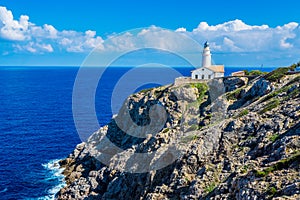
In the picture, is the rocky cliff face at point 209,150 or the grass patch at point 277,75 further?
the grass patch at point 277,75

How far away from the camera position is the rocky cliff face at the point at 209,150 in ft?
78.6

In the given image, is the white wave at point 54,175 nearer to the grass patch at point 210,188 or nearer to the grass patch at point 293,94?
the grass patch at point 210,188

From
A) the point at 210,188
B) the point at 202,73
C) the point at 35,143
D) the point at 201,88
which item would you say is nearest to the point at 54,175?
the point at 35,143

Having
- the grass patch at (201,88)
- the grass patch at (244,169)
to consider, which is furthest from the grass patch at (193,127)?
the grass patch at (244,169)

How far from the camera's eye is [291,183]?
68.7 ft

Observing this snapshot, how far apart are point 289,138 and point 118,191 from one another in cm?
2750

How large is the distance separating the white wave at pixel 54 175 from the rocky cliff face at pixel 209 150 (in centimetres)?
155

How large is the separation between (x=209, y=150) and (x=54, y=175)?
44874 millimetres

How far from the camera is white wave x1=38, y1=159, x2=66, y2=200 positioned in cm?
5704

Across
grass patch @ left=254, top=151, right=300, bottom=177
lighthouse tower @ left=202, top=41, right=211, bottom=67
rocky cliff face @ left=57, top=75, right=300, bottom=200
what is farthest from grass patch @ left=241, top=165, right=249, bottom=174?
lighthouse tower @ left=202, top=41, right=211, bottom=67

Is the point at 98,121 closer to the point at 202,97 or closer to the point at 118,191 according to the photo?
the point at 202,97

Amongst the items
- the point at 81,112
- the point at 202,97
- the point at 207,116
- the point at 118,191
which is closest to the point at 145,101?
the point at 202,97

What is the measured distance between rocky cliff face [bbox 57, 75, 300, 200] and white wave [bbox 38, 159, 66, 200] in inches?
61.1

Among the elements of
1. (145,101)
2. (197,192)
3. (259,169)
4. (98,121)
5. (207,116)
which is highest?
(98,121)
